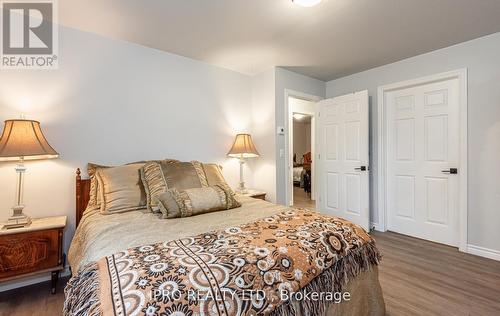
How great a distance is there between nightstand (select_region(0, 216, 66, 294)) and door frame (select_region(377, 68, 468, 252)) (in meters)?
3.65

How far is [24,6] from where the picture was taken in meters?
1.95

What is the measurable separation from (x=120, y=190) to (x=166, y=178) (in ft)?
1.20

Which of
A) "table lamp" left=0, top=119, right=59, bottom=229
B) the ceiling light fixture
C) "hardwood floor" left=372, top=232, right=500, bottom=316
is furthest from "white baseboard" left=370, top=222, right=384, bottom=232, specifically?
"table lamp" left=0, top=119, right=59, bottom=229

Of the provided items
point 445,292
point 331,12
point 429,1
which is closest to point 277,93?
point 331,12

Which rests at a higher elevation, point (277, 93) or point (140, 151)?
point (277, 93)

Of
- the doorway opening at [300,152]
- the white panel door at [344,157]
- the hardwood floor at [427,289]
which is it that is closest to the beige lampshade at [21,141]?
the hardwood floor at [427,289]

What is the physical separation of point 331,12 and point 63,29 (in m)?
2.39

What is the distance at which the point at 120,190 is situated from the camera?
1940 mm

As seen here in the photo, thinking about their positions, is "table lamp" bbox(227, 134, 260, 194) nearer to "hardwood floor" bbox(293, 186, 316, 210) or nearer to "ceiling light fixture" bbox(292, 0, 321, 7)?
"ceiling light fixture" bbox(292, 0, 321, 7)

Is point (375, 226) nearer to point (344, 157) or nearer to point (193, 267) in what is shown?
point (344, 157)

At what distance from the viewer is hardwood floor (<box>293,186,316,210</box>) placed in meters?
4.86

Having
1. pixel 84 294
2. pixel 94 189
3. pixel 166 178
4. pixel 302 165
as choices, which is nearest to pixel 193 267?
pixel 84 294

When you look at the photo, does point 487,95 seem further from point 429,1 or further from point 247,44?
point 247,44
